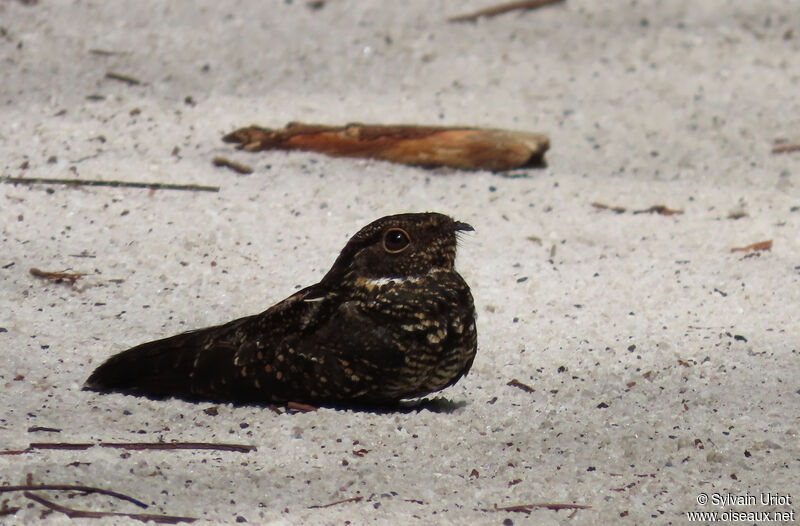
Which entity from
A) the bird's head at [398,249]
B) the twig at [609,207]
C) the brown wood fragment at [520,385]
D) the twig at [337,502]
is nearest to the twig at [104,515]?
the twig at [337,502]

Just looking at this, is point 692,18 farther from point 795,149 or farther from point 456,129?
point 456,129

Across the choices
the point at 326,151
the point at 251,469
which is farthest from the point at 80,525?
the point at 326,151

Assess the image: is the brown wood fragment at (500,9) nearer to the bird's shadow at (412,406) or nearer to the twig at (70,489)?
the bird's shadow at (412,406)

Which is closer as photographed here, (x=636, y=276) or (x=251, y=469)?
(x=251, y=469)

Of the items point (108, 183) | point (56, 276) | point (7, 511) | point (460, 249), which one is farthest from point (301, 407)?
point (108, 183)

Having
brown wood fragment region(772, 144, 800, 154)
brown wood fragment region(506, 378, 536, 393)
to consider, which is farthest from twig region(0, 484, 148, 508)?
brown wood fragment region(772, 144, 800, 154)
